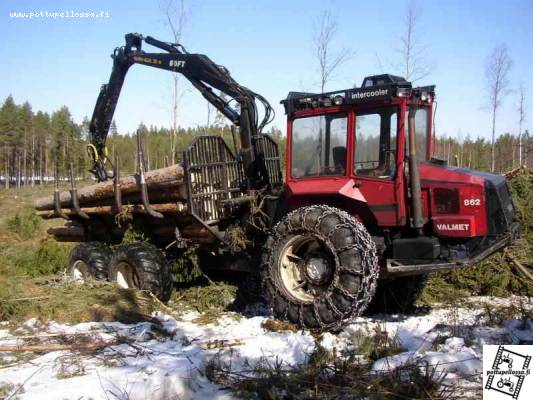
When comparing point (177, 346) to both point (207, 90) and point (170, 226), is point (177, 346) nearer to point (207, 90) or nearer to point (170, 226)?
point (170, 226)

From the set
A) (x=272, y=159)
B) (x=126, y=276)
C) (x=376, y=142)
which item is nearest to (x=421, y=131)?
(x=376, y=142)

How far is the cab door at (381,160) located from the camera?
6320 millimetres

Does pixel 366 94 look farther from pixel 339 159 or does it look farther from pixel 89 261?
pixel 89 261

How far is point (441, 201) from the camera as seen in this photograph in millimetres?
6164

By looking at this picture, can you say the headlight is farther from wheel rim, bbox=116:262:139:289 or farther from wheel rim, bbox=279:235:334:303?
wheel rim, bbox=116:262:139:289

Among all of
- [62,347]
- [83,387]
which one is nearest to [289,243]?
[62,347]

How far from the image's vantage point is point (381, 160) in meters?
6.49

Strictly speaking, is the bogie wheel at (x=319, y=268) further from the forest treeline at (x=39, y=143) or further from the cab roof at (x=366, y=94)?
the forest treeline at (x=39, y=143)

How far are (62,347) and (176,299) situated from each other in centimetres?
369

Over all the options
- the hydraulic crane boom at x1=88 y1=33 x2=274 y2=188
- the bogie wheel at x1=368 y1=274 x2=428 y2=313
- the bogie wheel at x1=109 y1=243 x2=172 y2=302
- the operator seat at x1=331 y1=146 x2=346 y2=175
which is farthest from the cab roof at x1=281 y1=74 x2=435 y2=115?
the bogie wheel at x1=109 y1=243 x2=172 y2=302

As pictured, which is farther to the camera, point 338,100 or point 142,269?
point 142,269

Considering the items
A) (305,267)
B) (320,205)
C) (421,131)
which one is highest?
(421,131)

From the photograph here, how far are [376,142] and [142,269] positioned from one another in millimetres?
4045

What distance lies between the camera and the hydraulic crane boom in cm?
834
